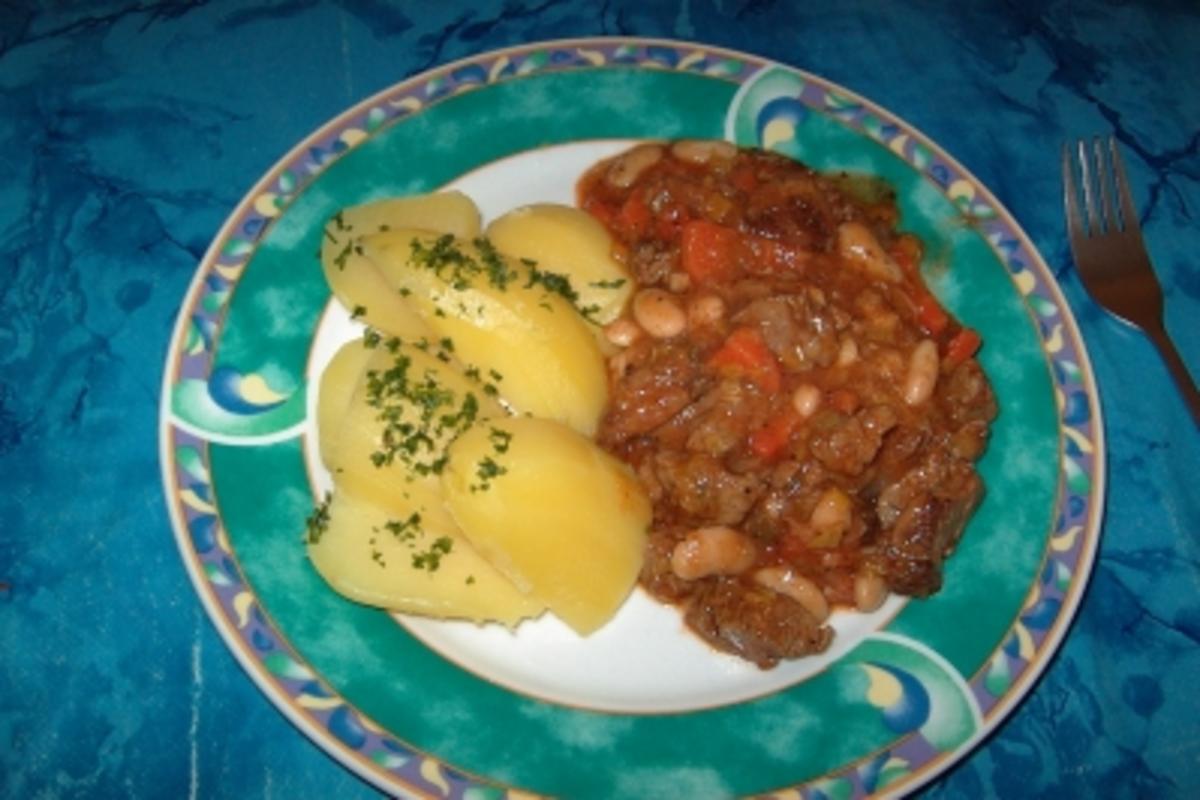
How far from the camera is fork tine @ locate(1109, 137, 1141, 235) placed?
4.38m

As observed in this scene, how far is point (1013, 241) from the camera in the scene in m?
4.07

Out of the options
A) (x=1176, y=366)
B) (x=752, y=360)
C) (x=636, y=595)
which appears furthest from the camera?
(x=1176, y=366)

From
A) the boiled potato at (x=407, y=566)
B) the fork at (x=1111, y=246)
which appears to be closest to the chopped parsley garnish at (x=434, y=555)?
the boiled potato at (x=407, y=566)

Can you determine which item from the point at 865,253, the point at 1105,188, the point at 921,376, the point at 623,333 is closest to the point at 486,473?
the point at 623,333

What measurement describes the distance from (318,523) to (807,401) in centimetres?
172

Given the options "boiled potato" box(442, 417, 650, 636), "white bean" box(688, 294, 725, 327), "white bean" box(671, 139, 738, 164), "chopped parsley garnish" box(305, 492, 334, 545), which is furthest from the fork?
"chopped parsley garnish" box(305, 492, 334, 545)

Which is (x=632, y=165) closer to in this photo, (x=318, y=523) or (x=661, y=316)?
(x=661, y=316)

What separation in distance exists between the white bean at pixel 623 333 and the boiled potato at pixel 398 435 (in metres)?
0.69

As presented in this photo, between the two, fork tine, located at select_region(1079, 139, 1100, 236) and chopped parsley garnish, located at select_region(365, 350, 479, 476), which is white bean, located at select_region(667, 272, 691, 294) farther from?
fork tine, located at select_region(1079, 139, 1100, 236)

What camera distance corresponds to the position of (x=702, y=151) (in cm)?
418

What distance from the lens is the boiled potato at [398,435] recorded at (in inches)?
130

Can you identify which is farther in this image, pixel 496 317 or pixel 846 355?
pixel 846 355

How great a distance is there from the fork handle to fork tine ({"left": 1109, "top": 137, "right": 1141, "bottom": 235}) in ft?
1.47

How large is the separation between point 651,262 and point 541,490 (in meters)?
1.16
